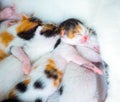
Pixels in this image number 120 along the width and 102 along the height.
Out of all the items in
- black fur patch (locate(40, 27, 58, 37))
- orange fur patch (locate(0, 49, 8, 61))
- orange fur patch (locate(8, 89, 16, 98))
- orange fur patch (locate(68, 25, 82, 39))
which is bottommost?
orange fur patch (locate(8, 89, 16, 98))

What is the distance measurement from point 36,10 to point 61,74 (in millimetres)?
380

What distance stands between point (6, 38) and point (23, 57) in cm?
13

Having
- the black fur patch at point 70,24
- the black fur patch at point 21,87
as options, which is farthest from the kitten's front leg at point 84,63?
the black fur patch at point 21,87

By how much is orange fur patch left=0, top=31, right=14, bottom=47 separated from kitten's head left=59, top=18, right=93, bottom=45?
0.21 m

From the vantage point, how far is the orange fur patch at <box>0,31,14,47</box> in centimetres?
122

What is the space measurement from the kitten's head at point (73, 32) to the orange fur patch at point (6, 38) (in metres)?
0.21

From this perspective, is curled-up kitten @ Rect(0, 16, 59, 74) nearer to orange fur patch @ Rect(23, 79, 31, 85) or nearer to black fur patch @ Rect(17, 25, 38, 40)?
black fur patch @ Rect(17, 25, 38, 40)

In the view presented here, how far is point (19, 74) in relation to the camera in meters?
1.12

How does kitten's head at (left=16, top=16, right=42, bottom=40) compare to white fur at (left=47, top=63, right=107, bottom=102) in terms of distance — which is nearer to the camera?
white fur at (left=47, top=63, right=107, bottom=102)

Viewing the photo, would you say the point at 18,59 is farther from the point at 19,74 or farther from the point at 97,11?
the point at 97,11

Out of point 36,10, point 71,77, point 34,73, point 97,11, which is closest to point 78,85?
point 71,77

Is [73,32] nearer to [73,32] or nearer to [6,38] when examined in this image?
[73,32]

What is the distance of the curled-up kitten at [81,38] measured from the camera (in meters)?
1.18

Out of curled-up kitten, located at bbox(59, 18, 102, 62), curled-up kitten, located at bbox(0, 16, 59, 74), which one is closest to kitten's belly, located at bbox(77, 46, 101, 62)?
curled-up kitten, located at bbox(59, 18, 102, 62)
